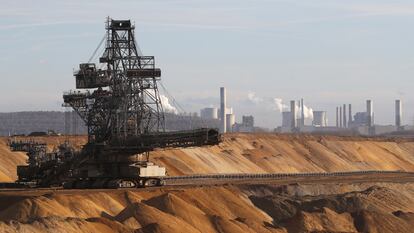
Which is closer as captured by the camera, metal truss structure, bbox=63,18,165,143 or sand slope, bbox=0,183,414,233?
sand slope, bbox=0,183,414,233

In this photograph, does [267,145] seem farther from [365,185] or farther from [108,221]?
[108,221]

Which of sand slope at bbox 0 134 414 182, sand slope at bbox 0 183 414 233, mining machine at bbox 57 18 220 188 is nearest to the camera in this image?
sand slope at bbox 0 183 414 233

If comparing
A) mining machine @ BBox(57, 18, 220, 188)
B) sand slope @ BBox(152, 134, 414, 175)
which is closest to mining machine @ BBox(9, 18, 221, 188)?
mining machine @ BBox(57, 18, 220, 188)

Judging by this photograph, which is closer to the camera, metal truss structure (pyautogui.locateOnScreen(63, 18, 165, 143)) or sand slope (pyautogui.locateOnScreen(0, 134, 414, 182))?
metal truss structure (pyautogui.locateOnScreen(63, 18, 165, 143))

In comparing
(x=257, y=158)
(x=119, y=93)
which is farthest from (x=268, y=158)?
(x=119, y=93)

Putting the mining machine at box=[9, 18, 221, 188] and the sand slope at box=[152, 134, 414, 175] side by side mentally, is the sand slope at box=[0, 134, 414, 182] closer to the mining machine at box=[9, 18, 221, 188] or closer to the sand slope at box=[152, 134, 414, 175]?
the sand slope at box=[152, 134, 414, 175]

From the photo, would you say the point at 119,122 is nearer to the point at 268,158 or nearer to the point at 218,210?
the point at 218,210

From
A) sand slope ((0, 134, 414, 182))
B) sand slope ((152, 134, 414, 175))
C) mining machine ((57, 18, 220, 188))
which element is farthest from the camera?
sand slope ((152, 134, 414, 175))

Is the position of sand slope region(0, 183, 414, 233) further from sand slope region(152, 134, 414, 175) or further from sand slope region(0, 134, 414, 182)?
sand slope region(152, 134, 414, 175)

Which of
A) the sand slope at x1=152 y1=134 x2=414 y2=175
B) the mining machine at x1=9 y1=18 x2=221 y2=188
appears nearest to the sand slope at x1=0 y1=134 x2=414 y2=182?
the sand slope at x1=152 y1=134 x2=414 y2=175

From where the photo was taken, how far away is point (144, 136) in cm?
9150

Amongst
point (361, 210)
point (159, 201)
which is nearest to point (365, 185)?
point (361, 210)

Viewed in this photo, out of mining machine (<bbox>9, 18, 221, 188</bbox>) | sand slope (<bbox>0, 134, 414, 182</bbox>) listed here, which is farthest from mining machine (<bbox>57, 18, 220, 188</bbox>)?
sand slope (<bbox>0, 134, 414, 182</bbox>)

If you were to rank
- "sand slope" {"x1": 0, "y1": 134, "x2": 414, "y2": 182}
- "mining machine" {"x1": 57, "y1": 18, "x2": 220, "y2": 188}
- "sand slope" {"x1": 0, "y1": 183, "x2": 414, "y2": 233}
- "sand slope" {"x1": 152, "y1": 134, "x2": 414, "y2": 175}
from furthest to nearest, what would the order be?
"sand slope" {"x1": 152, "y1": 134, "x2": 414, "y2": 175}
"sand slope" {"x1": 0, "y1": 134, "x2": 414, "y2": 182}
"mining machine" {"x1": 57, "y1": 18, "x2": 220, "y2": 188}
"sand slope" {"x1": 0, "y1": 183, "x2": 414, "y2": 233}
